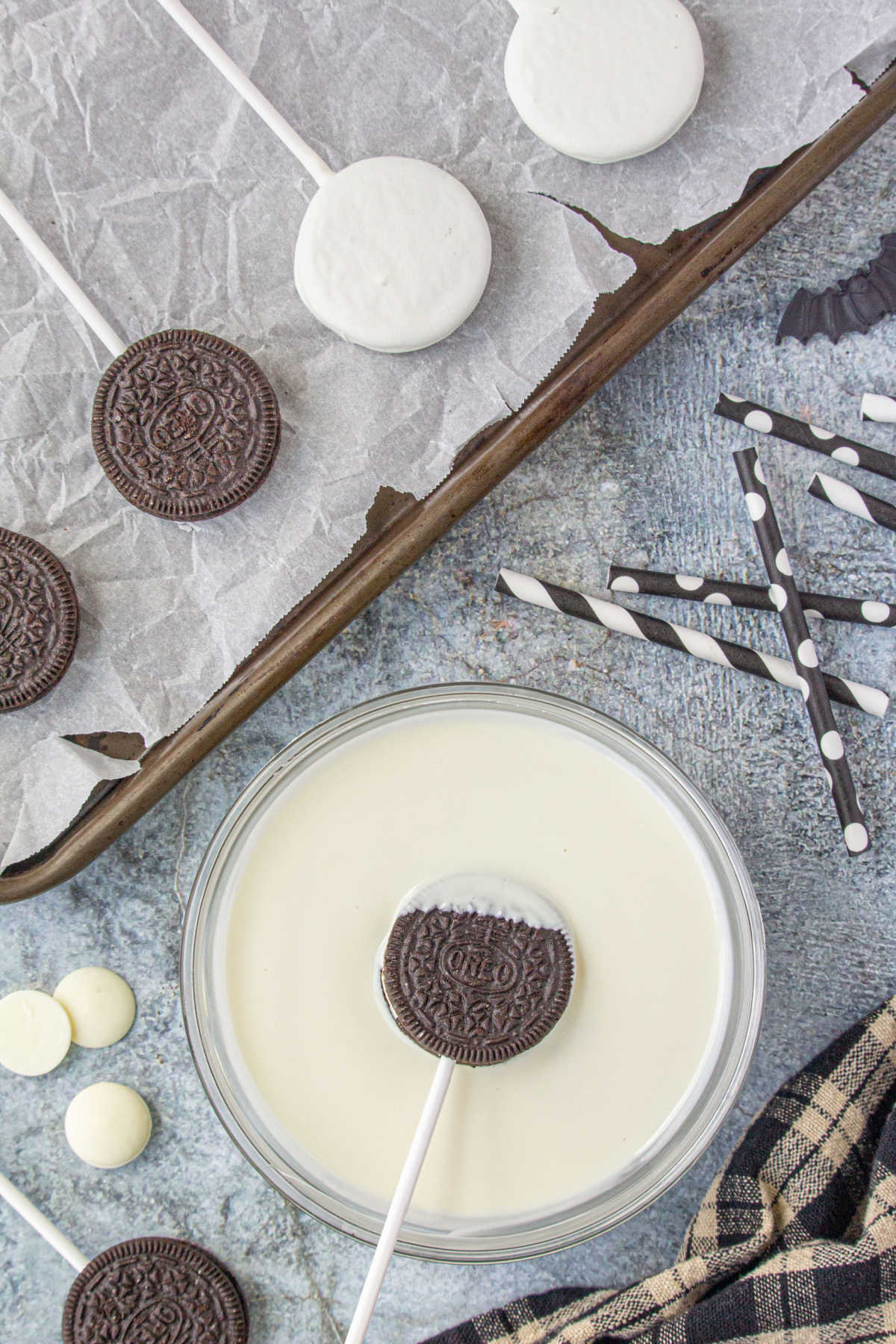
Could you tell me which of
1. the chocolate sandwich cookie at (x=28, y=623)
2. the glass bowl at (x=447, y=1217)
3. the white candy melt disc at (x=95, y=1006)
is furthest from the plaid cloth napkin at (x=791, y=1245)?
the chocolate sandwich cookie at (x=28, y=623)

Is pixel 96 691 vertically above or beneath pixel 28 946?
above

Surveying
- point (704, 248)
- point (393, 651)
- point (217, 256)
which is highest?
point (217, 256)

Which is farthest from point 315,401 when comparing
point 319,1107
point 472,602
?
point 319,1107

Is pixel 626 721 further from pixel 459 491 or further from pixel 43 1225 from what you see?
pixel 43 1225

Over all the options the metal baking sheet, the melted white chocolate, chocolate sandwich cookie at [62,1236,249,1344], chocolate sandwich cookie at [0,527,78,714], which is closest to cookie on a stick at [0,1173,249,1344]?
chocolate sandwich cookie at [62,1236,249,1344]

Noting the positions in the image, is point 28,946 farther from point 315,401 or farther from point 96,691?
point 315,401

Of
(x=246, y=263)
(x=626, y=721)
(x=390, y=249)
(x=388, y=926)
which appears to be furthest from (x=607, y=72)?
(x=388, y=926)
